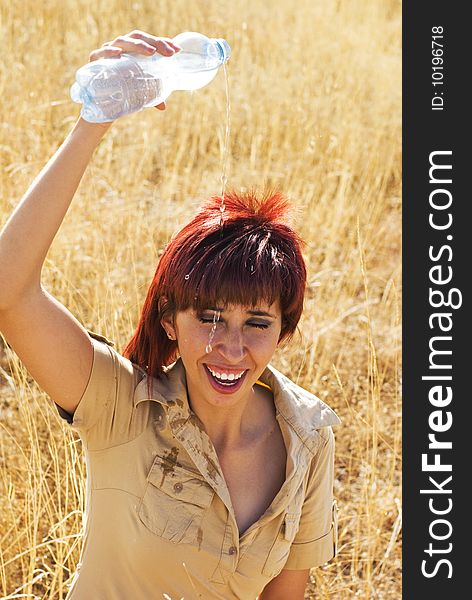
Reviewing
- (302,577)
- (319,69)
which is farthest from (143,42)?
(319,69)

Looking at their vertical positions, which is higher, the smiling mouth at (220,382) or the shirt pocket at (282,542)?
the smiling mouth at (220,382)

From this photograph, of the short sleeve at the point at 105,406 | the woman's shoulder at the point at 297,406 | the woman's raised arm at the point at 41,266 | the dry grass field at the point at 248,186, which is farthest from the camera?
the dry grass field at the point at 248,186

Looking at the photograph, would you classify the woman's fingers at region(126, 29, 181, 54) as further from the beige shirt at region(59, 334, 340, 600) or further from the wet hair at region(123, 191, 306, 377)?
the beige shirt at region(59, 334, 340, 600)

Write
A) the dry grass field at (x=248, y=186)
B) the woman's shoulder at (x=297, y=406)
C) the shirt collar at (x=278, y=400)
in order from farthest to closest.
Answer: the dry grass field at (x=248, y=186)
the woman's shoulder at (x=297, y=406)
the shirt collar at (x=278, y=400)

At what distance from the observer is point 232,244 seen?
7.13ft

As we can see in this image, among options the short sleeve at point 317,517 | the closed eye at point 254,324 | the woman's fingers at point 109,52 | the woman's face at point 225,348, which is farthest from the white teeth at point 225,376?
the woman's fingers at point 109,52

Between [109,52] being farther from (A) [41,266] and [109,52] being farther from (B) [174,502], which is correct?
(B) [174,502]

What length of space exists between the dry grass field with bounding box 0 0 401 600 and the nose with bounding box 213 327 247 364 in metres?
0.55

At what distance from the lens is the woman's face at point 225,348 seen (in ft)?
7.04

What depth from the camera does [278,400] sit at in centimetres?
240

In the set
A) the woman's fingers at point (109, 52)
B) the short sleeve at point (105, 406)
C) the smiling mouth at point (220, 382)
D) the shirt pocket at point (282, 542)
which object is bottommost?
the shirt pocket at point (282, 542)

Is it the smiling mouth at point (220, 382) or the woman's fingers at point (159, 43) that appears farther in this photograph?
the smiling mouth at point (220, 382)

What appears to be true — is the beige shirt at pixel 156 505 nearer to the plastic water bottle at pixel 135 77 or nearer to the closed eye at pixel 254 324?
the closed eye at pixel 254 324

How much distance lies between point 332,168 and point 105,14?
1.96 meters
